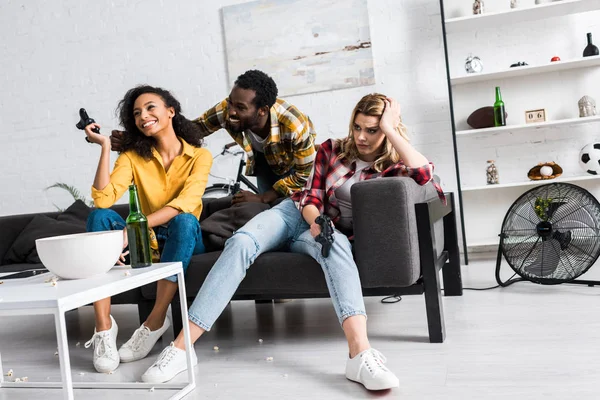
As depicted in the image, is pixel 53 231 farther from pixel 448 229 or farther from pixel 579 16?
pixel 579 16

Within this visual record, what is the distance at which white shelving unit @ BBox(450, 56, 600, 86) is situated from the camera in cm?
396

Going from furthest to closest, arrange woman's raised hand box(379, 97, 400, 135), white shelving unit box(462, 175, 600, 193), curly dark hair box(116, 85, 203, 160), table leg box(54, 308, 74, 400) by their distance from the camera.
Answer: white shelving unit box(462, 175, 600, 193), curly dark hair box(116, 85, 203, 160), woman's raised hand box(379, 97, 400, 135), table leg box(54, 308, 74, 400)

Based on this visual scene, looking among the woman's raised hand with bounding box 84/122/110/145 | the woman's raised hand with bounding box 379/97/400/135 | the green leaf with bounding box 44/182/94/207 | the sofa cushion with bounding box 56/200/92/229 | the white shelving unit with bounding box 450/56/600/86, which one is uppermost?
the white shelving unit with bounding box 450/56/600/86

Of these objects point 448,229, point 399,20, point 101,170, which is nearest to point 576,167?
point 399,20

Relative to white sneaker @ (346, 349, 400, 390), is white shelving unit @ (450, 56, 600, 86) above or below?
above

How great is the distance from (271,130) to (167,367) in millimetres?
1229

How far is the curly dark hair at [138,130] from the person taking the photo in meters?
2.41

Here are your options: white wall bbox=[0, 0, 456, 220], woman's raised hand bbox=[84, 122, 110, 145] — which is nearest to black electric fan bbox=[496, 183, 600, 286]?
white wall bbox=[0, 0, 456, 220]

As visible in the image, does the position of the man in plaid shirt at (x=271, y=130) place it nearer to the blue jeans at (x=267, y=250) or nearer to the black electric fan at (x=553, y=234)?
the blue jeans at (x=267, y=250)

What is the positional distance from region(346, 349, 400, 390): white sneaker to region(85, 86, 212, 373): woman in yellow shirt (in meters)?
0.76

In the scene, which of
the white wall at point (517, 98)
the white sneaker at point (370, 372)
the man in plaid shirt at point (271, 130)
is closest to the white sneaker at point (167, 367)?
the white sneaker at point (370, 372)

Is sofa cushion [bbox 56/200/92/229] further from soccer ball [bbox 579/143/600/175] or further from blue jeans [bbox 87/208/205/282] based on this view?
soccer ball [bbox 579/143/600/175]

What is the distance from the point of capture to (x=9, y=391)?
6.50 feet

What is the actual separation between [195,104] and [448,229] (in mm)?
2625
